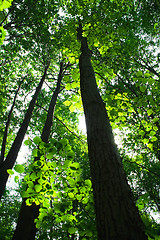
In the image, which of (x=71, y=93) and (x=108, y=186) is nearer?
(x=108, y=186)

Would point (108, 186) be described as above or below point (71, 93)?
below

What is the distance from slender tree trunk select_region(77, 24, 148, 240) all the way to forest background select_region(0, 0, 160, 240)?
431mm

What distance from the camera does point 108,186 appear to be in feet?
4.18

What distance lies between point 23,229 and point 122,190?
3911 mm

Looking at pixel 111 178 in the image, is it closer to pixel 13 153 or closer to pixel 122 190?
pixel 122 190

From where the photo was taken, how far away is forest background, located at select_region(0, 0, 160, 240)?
2021 mm

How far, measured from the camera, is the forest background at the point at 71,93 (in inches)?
79.6

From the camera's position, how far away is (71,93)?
558 centimetres

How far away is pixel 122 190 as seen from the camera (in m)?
1.25

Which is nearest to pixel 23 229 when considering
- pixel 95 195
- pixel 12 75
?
pixel 95 195

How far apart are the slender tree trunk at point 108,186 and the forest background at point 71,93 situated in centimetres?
43

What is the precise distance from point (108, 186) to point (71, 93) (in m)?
4.64

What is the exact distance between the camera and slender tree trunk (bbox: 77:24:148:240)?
3.44 ft

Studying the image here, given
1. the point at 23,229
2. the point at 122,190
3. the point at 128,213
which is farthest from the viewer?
the point at 23,229
